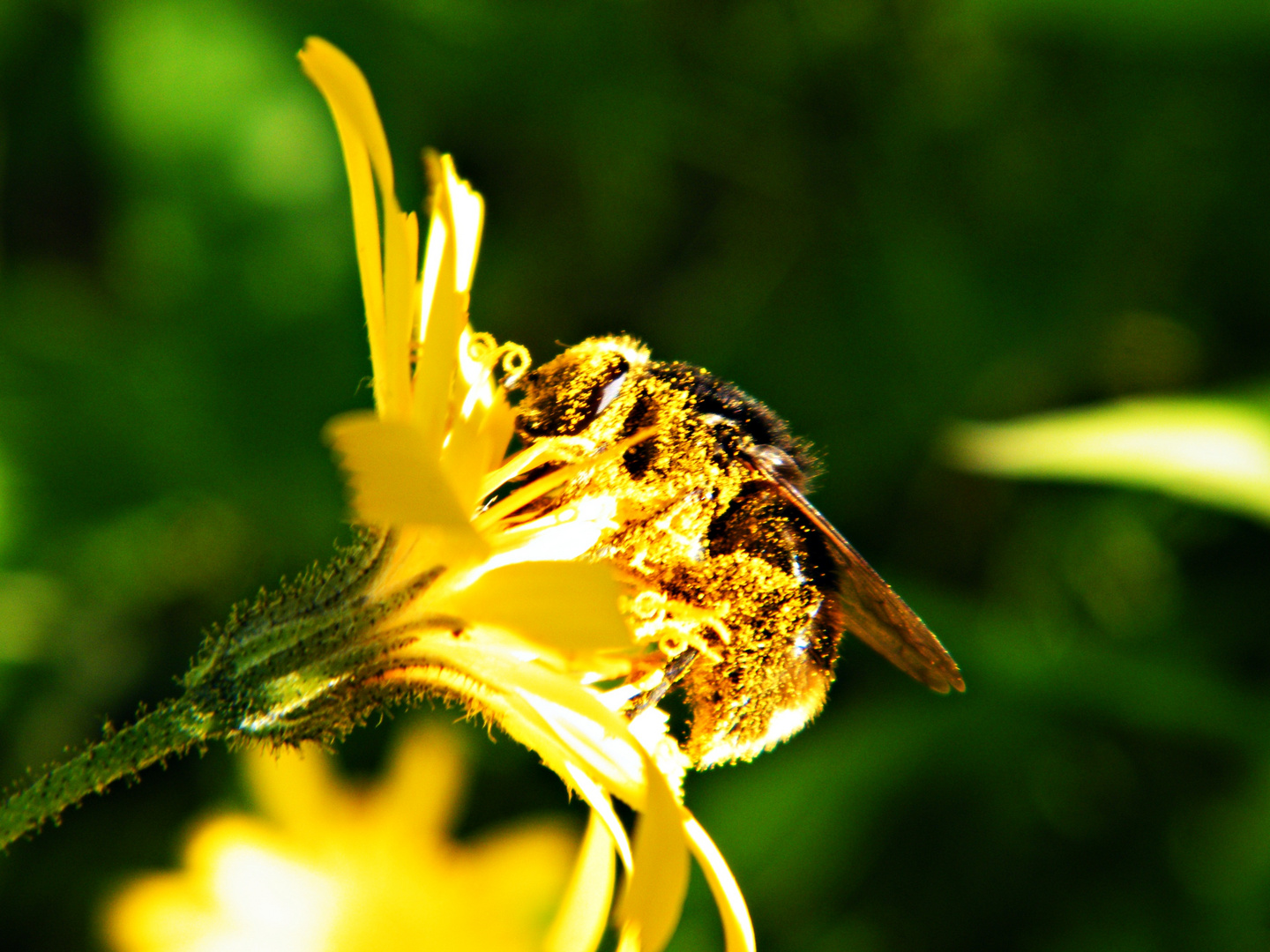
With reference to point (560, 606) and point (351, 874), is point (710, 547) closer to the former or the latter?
point (560, 606)

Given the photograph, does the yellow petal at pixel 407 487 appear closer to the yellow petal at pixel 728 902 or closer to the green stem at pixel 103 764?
the green stem at pixel 103 764

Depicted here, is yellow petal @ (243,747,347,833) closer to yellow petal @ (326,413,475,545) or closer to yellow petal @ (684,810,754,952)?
yellow petal @ (684,810,754,952)

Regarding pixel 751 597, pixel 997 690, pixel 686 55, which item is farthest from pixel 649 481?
pixel 686 55

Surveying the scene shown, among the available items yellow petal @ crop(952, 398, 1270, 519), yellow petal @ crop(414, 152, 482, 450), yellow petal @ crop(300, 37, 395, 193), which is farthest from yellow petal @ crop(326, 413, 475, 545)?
yellow petal @ crop(952, 398, 1270, 519)

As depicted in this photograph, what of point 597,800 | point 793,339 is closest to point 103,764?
point 597,800

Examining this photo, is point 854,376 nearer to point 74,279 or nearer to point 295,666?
point 74,279

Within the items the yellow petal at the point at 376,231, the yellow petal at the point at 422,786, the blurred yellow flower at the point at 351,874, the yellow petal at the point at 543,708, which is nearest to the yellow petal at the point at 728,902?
the yellow petal at the point at 543,708

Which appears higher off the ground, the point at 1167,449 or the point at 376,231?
the point at 376,231
